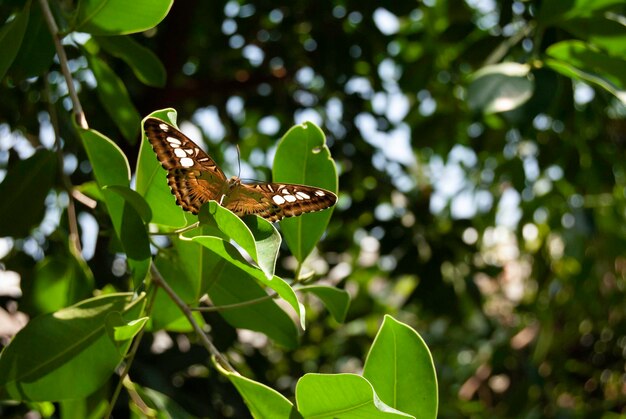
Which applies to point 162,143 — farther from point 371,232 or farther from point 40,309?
point 371,232

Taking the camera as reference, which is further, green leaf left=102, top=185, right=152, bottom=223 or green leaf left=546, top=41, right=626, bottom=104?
green leaf left=546, top=41, right=626, bottom=104

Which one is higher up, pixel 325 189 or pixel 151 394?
pixel 325 189

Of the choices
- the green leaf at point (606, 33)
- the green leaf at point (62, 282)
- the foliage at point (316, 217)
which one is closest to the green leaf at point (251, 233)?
the foliage at point (316, 217)

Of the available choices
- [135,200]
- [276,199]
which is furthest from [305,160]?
[135,200]

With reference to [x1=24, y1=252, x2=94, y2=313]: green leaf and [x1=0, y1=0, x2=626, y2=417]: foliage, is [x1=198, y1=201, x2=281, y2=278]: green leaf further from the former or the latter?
[x1=24, y1=252, x2=94, y2=313]: green leaf

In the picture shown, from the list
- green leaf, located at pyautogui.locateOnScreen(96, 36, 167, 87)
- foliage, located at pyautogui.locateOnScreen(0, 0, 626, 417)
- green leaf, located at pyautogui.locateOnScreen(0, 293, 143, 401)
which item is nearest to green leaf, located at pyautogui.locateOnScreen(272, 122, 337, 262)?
foliage, located at pyautogui.locateOnScreen(0, 0, 626, 417)

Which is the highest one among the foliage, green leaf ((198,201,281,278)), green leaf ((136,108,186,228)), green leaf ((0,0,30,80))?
green leaf ((0,0,30,80))

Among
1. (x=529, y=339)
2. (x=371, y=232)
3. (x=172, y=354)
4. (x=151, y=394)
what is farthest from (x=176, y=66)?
(x=529, y=339)

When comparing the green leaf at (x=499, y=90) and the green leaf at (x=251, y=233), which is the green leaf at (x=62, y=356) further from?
the green leaf at (x=499, y=90)
